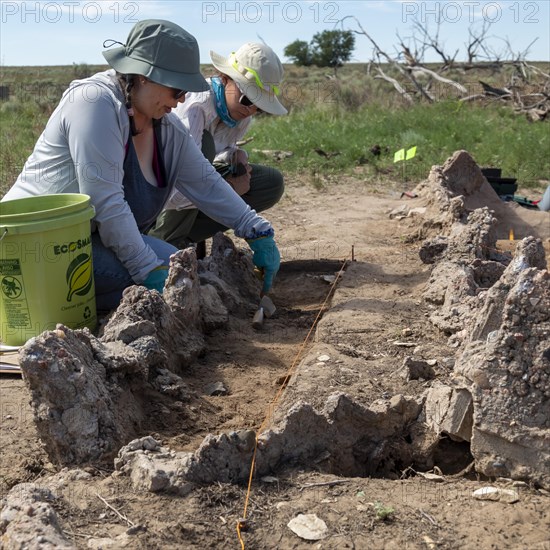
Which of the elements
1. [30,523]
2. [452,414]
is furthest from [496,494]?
[30,523]

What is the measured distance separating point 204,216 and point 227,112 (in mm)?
781

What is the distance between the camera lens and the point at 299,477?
2.37 m

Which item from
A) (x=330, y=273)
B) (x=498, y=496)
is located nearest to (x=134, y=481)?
(x=498, y=496)

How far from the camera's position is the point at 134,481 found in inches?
90.2

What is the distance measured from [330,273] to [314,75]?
26.2 m

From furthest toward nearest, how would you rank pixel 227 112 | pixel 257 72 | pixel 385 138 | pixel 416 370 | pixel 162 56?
pixel 385 138
pixel 227 112
pixel 257 72
pixel 162 56
pixel 416 370

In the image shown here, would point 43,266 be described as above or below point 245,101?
below

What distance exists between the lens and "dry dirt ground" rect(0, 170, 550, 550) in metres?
2.08

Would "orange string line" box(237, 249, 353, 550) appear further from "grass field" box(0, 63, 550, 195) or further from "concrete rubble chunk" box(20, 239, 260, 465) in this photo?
"grass field" box(0, 63, 550, 195)

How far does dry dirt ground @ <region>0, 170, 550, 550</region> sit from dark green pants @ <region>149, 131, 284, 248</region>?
81cm

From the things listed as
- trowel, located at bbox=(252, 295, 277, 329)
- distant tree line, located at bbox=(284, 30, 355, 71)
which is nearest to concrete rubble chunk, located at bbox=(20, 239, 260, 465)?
trowel, located at bbox=(252, 295, 277, 329)

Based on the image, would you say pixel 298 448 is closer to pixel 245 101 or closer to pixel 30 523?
pixel 30 523

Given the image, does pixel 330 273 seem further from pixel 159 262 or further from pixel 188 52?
pixel 188 52

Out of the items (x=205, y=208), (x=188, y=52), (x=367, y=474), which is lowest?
(x=367, y=474)
